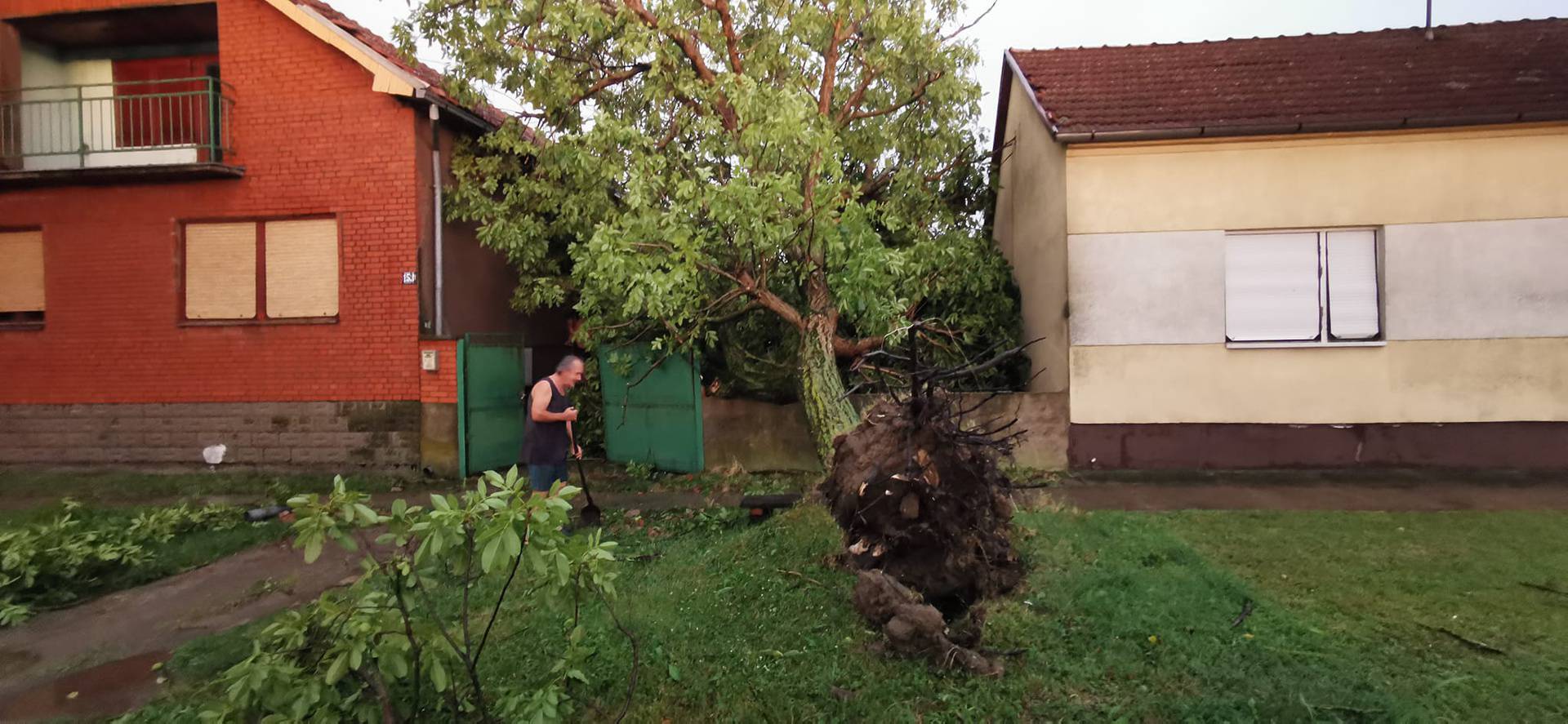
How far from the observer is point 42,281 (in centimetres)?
1087

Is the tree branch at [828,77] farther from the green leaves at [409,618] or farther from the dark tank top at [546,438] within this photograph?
the green leaves at [409,618]

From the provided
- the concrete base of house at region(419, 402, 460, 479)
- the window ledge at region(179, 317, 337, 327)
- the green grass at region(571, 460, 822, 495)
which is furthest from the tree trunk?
the window ledge at region(179, 317, 337, 327)

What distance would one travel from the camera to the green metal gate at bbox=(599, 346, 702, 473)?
9.97 metres

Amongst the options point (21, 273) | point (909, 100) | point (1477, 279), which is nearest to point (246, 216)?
point (21, 273)

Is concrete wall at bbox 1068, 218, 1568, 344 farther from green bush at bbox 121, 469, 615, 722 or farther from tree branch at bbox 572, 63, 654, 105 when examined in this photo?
green bush at bbox 121, 469, 615, 722

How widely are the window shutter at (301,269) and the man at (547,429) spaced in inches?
192

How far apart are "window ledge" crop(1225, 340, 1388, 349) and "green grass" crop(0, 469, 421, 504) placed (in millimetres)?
8858

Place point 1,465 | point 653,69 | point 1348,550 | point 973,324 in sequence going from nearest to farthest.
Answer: point 1348,550 → point 653,69 → point 973,324 → point 1,465

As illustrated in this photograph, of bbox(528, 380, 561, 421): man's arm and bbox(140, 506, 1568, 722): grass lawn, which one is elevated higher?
bbox(528, 380, 561, 421): man's arm

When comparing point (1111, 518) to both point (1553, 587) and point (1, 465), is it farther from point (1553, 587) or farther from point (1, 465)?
point (1, 465)

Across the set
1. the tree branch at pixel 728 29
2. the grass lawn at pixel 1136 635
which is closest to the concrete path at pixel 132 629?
the grass lawn at pixel 1136 635

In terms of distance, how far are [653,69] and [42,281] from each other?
8.39 m

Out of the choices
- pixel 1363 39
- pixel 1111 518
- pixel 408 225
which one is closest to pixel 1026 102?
pixel 1363 39

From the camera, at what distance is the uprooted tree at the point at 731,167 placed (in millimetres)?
7406
